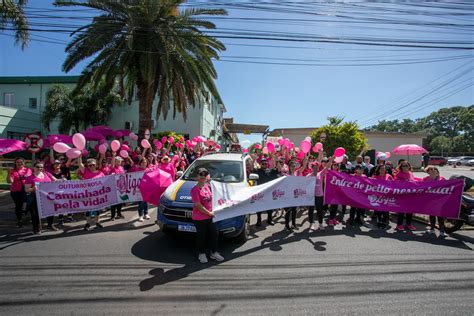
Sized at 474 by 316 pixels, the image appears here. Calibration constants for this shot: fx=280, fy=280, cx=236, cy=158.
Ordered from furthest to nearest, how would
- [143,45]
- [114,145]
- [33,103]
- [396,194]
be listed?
[33,103], [143,45], [114,145], [396,194]

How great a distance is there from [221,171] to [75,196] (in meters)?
3.55

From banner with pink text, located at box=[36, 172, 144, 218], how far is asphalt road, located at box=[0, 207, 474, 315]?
2.05ft

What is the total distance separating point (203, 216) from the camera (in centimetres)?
472

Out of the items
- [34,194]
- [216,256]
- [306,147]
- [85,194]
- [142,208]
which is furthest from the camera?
[306,147]

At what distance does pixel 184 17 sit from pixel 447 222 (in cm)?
1312

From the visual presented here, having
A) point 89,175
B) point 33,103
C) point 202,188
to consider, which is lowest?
point 89,175

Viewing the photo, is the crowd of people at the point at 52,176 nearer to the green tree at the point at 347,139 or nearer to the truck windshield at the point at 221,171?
the truck windshield at the point at 221,171

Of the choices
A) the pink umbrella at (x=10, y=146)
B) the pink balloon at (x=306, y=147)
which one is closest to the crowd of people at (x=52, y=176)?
the pink balloon at (x=306, y=147)

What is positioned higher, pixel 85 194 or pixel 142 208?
pixel 85 194

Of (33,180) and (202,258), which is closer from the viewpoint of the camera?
(202,258)

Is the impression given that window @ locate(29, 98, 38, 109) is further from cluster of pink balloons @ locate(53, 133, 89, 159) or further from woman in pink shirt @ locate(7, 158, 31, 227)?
cluster of pink balloons @ locate(53, 133, 89, 159)

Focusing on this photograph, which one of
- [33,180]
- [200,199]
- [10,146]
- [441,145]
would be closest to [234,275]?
[200,199]

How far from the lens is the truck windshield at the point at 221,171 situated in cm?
638

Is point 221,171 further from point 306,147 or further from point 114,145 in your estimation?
point 114,145
